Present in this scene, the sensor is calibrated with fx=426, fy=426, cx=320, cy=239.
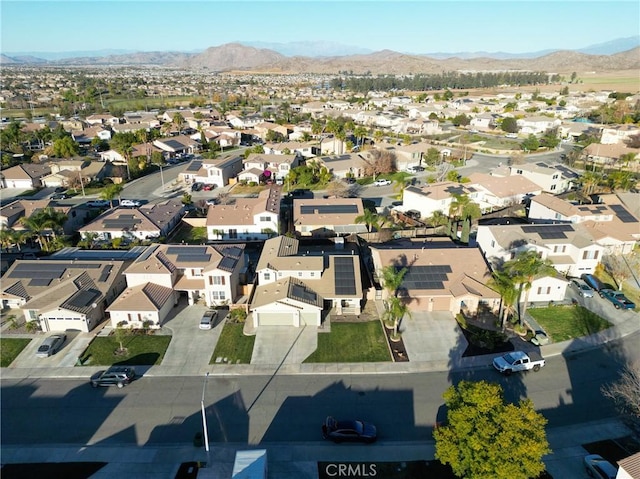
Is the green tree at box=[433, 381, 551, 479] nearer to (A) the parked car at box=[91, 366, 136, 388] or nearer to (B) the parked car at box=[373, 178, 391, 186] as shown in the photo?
(A) the parked car at box=[91, 366, 136, 388]

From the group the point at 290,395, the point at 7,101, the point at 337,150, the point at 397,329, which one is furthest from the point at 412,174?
the point at 7,101

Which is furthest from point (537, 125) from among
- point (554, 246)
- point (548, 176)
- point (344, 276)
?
point (344, 276)

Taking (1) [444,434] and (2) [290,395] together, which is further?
(2) [290,395]

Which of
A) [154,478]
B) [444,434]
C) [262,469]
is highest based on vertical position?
[444,434]

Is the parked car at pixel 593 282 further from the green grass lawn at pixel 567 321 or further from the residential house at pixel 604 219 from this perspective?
the residential house at pixel 604 219

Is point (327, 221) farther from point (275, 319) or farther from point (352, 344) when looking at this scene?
point (352, 344)

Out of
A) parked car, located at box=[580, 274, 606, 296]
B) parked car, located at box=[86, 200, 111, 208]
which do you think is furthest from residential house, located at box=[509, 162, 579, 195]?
parked car, located at box=[86, 200, 111, 208]

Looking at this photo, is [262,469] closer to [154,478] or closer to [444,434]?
[154,478]
